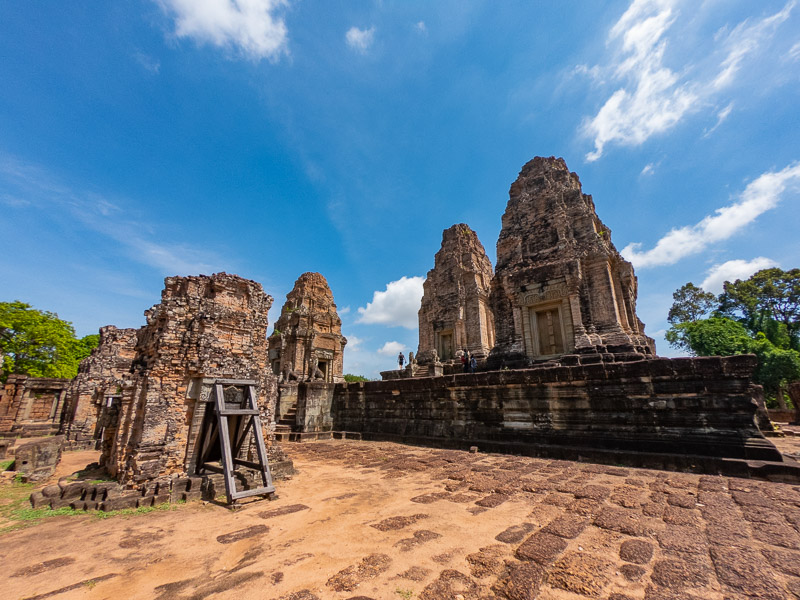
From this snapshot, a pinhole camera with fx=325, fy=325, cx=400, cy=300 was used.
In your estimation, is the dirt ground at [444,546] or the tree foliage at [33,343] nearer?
the dirt ground at [444,546]

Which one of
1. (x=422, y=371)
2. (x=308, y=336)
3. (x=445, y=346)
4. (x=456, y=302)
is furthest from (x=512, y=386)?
(x=308, y=336)

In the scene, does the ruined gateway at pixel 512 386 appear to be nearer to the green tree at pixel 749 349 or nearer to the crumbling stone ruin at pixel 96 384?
the crumbling stone ruin at pixel 96 384

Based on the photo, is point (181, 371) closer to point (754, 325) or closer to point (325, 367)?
point (325, 367)

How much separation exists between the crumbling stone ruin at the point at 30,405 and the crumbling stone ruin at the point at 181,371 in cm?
1334

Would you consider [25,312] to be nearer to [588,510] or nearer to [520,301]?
[520,301]

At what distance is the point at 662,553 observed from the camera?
286 centimetres

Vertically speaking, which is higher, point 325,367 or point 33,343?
point 33,343

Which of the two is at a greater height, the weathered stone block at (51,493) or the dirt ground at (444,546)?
the weathered stone block at (51,493)

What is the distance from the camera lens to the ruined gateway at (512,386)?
5.48m

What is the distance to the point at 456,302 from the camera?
27.6 metres

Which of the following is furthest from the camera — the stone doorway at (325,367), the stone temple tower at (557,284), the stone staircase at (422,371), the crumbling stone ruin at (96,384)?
the stone doorway at (325,367)

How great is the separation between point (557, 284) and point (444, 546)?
10582 millimetres

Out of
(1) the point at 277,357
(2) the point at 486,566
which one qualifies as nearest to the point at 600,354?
(2) the point at 486,566

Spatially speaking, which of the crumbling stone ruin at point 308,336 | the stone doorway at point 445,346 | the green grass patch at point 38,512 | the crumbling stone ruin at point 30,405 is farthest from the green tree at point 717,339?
the crumbling stone ruin at point 30,405
